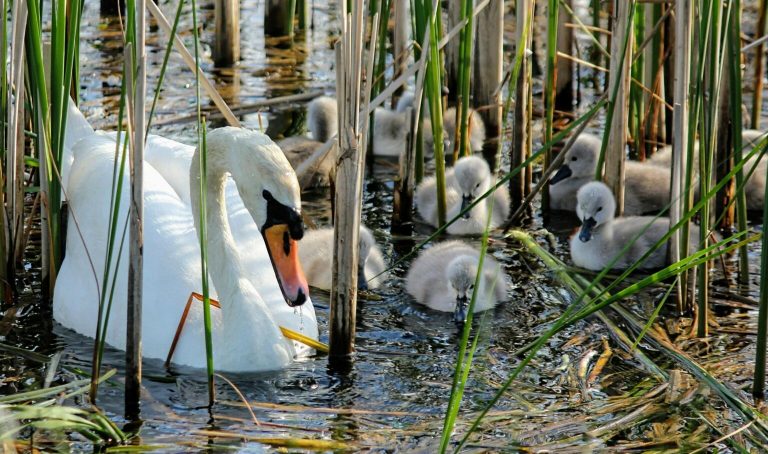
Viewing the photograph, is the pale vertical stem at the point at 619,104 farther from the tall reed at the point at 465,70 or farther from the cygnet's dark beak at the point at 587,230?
the tall reed at the point at 465,70

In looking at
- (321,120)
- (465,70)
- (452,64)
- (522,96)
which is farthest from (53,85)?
(452,64)

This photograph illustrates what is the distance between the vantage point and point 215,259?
4629 mm

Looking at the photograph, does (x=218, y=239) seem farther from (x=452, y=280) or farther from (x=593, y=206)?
(x=593, y=206)

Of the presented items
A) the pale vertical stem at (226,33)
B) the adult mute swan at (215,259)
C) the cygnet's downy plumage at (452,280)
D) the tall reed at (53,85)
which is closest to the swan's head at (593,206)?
the cygnet's downy plumage at (452,280)

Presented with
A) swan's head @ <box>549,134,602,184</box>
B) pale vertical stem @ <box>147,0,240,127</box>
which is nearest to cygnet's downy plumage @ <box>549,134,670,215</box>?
swan's head @ <box>549,134,602,184</box>

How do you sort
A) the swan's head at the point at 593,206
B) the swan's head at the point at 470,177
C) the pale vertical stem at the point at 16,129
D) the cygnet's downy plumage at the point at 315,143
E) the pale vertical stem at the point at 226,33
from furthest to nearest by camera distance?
the pale vertical stem at the point at 226,33, the cygnet's downy plumage at the point at 315,143, the swan's head at the point at 470,177, the swan's head at the point at 593,206, the pale vertical stem at the point at 16,129

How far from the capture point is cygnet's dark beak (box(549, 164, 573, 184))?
6.98m

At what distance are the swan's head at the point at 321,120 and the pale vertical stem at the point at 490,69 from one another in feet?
3.29

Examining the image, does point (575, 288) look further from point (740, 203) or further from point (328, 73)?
point (328, 73)

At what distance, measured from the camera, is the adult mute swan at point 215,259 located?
13.5 ft

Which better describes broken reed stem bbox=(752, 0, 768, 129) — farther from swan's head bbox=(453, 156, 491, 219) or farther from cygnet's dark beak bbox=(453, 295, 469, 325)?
cygnet's dark beak bbox=(453, 295, 469, 325)

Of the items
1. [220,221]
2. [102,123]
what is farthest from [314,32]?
[220,221]

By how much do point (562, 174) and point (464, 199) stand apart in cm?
98

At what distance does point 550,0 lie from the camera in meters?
5.36
